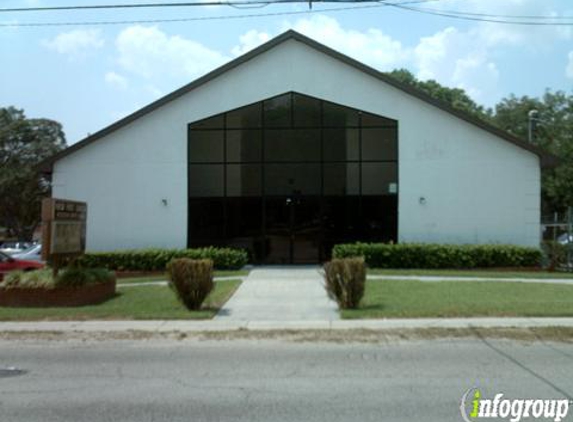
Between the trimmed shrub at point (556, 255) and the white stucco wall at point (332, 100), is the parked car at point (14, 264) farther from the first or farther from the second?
the trimmed shrub at point (556, 255)

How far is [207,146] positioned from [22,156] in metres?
35.6

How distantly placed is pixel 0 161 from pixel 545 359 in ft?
171

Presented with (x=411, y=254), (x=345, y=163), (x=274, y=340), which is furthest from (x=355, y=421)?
(x=345, y=163)

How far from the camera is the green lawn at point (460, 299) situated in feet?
39.1

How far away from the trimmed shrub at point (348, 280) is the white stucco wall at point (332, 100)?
412 inches

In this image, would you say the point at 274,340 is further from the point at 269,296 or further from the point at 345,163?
the point at 345,163

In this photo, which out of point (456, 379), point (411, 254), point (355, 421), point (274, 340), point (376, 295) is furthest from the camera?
point (411, 254)

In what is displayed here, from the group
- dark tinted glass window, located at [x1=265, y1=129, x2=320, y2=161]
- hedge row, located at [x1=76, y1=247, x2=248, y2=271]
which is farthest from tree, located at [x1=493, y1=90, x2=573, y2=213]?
hedge row, located at [x1=76, y1=247, x2=248, y2=271]

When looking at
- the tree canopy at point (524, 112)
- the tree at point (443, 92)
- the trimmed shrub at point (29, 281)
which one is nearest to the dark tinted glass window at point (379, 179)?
the trimmed shrub at point (29, 281)

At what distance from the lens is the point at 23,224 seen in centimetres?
5784

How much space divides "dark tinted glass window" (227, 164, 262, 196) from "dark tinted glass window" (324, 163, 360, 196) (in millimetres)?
2566

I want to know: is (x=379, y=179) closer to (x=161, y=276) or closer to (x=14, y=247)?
(x=161, y=276)

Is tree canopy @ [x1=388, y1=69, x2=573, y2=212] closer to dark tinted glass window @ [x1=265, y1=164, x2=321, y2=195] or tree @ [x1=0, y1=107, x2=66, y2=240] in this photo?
dark tinted glass window @ [x1=265, y1=164, x2=321, y2=195]

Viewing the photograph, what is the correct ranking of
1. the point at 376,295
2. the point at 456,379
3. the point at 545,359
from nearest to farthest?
the point at 456,379
the point at 545,359
the point at 376,295
